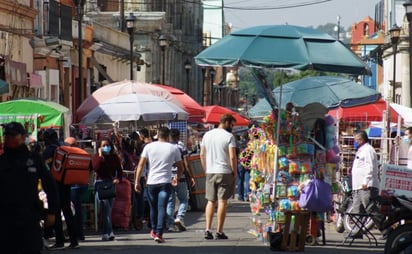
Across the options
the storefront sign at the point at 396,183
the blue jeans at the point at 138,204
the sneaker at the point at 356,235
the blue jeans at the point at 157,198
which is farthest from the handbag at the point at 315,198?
the blue jeans at the point at 138,204

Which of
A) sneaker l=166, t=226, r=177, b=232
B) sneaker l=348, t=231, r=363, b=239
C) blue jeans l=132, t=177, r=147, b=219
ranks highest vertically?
blue jeans l=132, t=177, r=147, b=219

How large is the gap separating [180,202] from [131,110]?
3.48 metres

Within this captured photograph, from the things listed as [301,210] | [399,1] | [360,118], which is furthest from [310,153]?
[399,1]

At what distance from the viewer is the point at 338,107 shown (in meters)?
26.4

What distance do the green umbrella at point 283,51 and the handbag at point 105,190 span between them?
2.51 meters

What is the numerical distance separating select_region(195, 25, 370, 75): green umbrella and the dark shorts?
1703mm

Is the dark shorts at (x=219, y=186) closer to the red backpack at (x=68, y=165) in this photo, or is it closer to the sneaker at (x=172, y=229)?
the red backpack at (x=68, y=165)

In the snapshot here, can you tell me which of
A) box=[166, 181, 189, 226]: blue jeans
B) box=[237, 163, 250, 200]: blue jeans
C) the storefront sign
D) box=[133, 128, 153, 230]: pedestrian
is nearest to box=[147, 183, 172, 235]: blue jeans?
box=[166, 181, 189, 226]: blue jeans

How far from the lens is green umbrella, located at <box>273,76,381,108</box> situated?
2261 cm

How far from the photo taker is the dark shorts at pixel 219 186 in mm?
17406

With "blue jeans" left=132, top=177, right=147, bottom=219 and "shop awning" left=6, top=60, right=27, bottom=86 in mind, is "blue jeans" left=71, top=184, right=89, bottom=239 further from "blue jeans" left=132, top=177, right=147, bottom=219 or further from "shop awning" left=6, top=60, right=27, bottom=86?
"shop awning" left=6, top=60, right=27, bottom=86

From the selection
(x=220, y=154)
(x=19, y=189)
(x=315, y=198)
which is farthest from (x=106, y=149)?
(x=19, y=189)

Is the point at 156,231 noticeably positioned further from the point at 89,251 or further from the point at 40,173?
the point at 40,173

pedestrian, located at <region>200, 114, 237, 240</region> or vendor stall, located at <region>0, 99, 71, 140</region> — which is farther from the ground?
vendor stall, located at <region>0, 99, 71, 140</region>
